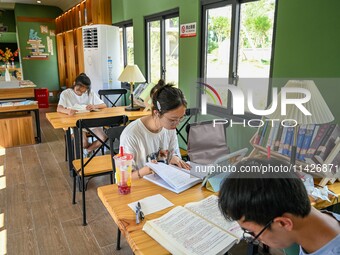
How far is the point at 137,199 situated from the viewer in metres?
1.40

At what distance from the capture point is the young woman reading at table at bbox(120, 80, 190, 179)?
1.68 meters

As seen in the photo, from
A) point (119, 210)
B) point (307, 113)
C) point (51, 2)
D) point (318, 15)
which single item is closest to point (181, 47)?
point (318, 15)

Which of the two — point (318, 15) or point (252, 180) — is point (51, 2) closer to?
point (318, 15)

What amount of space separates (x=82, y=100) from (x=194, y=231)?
303 centimetres

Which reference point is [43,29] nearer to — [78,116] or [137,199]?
[78,116]

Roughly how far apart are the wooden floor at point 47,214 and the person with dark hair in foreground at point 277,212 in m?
1.55

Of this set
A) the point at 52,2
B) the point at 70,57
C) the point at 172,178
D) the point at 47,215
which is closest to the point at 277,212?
the point at 172,178

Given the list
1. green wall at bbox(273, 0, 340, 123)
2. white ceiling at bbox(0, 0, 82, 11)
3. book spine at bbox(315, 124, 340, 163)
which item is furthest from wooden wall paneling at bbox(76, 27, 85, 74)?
book spine at bbox(315, 124, 340, 163)

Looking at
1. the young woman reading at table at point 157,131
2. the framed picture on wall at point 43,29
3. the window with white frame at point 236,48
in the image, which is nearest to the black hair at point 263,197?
the young woman reading at table at point 157,131

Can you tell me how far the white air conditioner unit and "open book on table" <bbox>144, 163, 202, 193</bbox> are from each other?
3.95m

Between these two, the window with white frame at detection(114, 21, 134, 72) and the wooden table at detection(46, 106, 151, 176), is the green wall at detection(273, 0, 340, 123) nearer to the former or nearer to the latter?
the wooden table at detection(46, 106, 151, 176)

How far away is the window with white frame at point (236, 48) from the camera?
8.84ft

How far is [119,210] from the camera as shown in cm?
129

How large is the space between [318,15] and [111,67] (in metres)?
3.94
